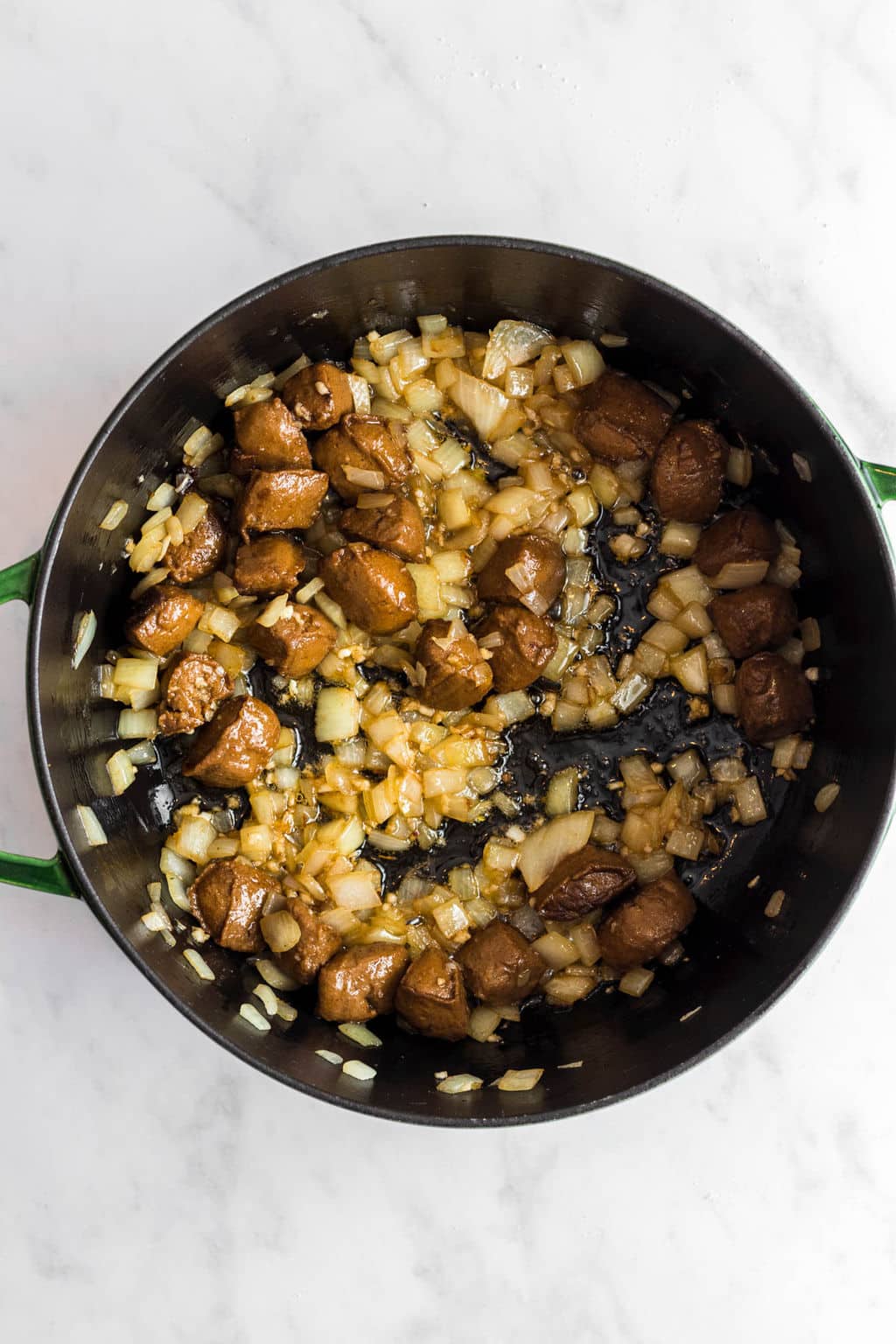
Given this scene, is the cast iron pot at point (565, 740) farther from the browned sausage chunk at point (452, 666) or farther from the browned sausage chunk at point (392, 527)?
the browned sausage chunk at point (392, 527)

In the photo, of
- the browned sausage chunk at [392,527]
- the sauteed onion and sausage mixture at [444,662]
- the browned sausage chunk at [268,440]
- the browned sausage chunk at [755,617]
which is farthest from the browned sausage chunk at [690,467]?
the browned sausage chunk at [268,440]

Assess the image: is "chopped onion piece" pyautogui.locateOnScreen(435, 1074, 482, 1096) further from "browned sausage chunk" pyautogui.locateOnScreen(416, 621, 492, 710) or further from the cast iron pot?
"browned sausage chunk" pyautogui.locateOnScreen(416, 621, 492, 710)

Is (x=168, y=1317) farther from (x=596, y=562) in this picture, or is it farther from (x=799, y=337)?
(x=799, y=337)

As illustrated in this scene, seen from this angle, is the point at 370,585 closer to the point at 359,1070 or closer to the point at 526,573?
the point at 526,573

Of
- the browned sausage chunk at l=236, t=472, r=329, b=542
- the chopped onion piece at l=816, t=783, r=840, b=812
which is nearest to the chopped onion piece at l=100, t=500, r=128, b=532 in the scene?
the browned sausage chunk at l=236, t=472, r=329, b=542

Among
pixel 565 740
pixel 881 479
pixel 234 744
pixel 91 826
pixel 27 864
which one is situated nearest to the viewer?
pixel 27 864

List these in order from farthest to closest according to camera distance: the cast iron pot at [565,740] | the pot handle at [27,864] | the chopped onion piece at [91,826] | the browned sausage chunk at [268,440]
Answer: the browned sausage chunk at [268,440]
the chopped onion piece at [91,826]
the cast iron pot at [565,740]
the pot handle at [27,864]

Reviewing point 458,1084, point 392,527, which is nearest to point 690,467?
point 392,527

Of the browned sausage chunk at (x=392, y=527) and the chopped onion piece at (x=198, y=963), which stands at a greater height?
the browned sausage chunk at (x=392, y=527)
